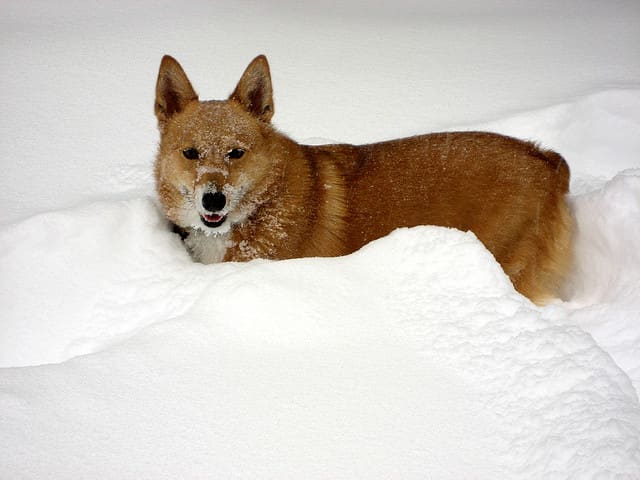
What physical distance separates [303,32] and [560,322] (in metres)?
4.84

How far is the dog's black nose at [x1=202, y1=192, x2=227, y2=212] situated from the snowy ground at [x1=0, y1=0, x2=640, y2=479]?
271mm

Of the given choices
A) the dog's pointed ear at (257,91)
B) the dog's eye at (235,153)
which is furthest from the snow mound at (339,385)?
the dog's pointed ear at (257,91)

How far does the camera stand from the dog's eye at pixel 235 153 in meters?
2.84

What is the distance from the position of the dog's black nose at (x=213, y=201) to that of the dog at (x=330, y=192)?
4cm

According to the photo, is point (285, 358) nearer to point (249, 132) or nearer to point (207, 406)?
point (207, 406)

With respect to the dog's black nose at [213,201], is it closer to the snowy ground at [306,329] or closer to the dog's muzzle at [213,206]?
the dog's muzzle at [213,206]

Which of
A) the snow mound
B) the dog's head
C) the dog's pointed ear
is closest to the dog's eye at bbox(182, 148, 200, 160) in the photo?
the dog's head

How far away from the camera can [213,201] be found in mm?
2717

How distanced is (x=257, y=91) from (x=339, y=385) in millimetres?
1876

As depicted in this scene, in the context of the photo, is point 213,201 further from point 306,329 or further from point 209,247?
point 306,329

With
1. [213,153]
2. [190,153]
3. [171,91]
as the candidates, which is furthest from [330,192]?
[171,91]

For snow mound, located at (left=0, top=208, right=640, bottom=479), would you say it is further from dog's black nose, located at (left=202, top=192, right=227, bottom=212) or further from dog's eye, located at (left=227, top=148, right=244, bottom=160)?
dog's eye, located at (left=227, top=148, right=244, bottom=160)

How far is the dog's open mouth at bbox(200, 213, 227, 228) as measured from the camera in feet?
9.13

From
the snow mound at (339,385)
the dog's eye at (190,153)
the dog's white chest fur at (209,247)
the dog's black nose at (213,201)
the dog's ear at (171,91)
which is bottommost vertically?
the dog's white chest fur at (209,247)
